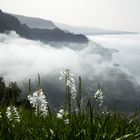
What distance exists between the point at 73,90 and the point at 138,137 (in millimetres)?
1462

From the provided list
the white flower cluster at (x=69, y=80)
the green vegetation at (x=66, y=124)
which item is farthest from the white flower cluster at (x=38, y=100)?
the white flower cluster at (x=69, y=80)

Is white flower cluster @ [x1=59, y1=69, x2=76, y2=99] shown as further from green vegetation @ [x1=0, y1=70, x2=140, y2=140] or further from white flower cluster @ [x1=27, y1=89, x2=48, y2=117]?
white flower cluster @ [x1=27, y1=89, x2=48, y2=117]

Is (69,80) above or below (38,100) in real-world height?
above

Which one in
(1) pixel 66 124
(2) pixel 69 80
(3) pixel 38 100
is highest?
(2) pixel 69 80

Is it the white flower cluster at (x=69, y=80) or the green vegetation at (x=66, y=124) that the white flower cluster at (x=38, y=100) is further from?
the white flower cluster at (x=69, y=80)

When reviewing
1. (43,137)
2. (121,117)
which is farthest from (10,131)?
(121,117)

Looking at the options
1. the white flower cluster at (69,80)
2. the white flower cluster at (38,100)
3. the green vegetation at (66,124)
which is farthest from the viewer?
the white flower cluster at (69,80)

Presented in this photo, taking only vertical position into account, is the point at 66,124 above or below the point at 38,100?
below

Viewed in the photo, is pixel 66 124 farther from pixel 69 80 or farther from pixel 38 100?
pixel 69 80

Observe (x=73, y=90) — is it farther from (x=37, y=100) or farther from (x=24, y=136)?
(x=24, y=136)

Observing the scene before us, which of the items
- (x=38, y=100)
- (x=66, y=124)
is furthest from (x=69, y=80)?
(x=66, y=124)

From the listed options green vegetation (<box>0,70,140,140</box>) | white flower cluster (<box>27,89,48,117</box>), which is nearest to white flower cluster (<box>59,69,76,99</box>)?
green vegetation (<box>0,70,140,140</box>)

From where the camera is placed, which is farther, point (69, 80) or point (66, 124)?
point (69, 80)

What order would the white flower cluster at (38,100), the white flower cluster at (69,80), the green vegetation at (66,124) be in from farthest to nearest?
the white flower cluster at (69,80), the white flower cluster at (38,100), the green vegetation at (66,124)
